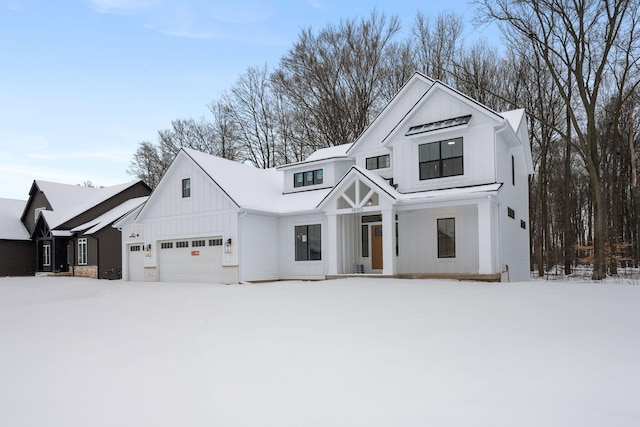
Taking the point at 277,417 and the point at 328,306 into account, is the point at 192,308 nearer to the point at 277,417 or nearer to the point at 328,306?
the point at 328,306

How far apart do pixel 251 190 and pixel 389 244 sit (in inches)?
302

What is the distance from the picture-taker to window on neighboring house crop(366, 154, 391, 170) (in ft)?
61.3

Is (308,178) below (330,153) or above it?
below

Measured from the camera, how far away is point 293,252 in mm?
19219

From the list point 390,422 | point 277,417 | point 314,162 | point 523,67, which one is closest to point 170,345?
point 277,417

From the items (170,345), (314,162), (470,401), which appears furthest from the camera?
(314,162)

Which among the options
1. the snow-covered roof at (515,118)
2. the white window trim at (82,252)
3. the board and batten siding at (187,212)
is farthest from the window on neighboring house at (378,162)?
the white window trim at (82,252)

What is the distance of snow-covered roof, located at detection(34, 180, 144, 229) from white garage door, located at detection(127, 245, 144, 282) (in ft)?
29.1

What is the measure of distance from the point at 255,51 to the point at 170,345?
30410 millimetres

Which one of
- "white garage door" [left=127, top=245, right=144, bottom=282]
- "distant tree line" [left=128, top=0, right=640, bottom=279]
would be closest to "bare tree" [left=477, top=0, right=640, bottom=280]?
"distant tree line" [left=128, top=0, right=640, bottom=279]

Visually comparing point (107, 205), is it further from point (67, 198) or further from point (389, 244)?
point (389, 244)

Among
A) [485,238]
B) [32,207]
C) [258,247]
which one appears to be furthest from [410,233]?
[32,207]

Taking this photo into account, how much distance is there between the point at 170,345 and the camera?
5.96 meters

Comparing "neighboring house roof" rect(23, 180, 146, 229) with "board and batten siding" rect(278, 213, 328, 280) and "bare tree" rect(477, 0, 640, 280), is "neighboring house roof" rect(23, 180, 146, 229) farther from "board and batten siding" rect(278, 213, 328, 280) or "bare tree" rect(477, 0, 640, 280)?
"bare tree" rect(477, 0, 640, 280)
